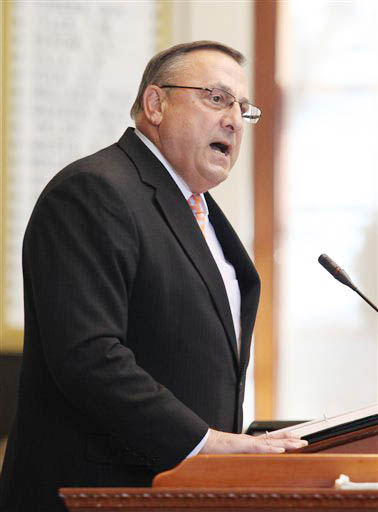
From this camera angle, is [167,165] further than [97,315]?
Yes

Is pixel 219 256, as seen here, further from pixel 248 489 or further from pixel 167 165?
pixel 248 489

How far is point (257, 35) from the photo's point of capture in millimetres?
3662

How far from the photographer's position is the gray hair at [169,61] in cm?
225

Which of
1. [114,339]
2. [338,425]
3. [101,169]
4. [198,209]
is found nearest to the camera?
[338,425]

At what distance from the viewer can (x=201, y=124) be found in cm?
219

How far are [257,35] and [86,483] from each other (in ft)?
7.67

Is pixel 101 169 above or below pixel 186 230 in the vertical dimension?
above

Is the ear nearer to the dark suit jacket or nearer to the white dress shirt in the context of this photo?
the white dress shirt

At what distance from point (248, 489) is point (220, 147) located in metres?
1.12

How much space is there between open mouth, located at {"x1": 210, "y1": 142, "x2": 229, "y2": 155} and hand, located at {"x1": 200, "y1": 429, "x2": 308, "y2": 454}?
79 centimetres

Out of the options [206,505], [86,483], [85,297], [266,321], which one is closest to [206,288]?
[85,297]

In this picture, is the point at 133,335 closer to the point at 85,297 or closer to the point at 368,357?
the point at 85,297

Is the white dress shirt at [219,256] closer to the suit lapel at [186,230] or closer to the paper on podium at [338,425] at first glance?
the suit lapel at [186,230]

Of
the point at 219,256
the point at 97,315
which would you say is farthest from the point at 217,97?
the point at 97,315
